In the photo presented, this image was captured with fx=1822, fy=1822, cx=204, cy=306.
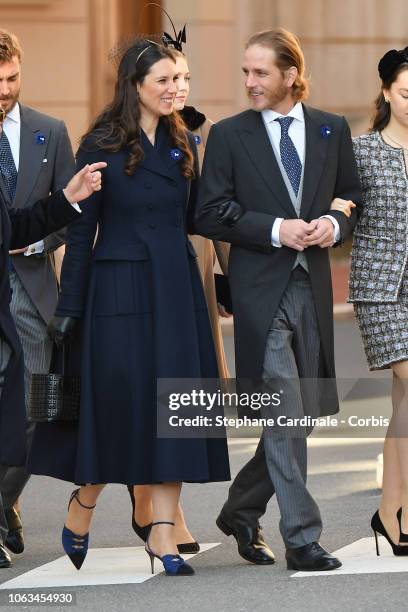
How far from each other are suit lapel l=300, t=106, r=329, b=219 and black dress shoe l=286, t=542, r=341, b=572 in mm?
1351

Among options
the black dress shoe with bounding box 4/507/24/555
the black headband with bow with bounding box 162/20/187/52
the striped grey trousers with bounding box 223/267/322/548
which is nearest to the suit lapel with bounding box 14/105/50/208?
the black headband with bow with bounding box 162/20/187/52

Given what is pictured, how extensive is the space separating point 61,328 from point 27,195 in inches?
44.5

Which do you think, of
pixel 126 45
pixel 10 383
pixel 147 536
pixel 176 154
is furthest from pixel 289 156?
pixel 147 536

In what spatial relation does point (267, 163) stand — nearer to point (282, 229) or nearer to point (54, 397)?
point (282, 229)

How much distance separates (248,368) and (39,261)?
1398 mm

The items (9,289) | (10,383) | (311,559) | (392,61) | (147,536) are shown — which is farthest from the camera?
(147,536)

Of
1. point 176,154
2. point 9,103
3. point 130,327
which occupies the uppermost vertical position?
point 9,103

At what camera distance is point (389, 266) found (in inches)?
300

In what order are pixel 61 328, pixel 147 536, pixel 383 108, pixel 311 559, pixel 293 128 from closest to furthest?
pixel 311 559 → pixel 61 328 → pixel 293 128 → pixel 383 108 → pixel 147 536

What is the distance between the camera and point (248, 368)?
24.4 feet

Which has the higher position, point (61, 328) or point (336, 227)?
point (336, 227)

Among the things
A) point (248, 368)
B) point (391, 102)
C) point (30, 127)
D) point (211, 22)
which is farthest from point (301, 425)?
point (211, 22)

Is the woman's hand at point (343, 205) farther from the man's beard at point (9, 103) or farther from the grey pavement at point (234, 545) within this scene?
the man's beard at point (9, 103)

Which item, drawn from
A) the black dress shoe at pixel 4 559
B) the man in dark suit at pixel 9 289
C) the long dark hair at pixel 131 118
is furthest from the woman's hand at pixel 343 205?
the black dress shoe at pixel 4 559
